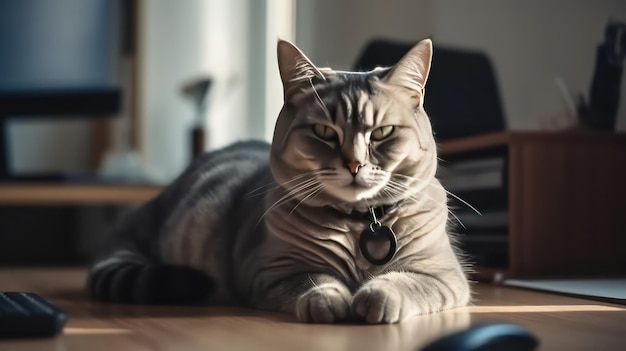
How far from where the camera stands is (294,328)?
1056 mm

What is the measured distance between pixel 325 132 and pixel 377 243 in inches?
7.3

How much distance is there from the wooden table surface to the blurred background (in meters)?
0.79

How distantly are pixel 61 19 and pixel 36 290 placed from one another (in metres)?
1.38

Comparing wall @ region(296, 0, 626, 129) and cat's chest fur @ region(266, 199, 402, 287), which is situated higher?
wall @ region(296, 0, 626, 129)

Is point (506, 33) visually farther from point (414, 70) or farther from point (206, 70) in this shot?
point (206, 70)

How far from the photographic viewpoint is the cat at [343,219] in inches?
44.9

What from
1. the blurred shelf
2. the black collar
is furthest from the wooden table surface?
the blurred shelf

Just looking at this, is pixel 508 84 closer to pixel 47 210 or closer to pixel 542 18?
pixel 542 18

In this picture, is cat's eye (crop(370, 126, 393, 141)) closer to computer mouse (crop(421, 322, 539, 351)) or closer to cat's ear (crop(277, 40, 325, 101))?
cat's ear (crop(277, 40, 325, 101))

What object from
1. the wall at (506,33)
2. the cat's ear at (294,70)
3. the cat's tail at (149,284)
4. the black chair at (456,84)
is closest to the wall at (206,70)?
the wall at (506,33)

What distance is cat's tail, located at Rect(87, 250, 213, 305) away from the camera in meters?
1.30

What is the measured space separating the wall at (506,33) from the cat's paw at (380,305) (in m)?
1.04

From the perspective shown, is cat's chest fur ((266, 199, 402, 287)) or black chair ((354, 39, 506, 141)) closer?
cat's chest fur ((266, 199, 402, 287))

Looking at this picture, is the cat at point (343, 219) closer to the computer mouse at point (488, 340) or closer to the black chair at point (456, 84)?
the computer mouse at point (488, 340)
